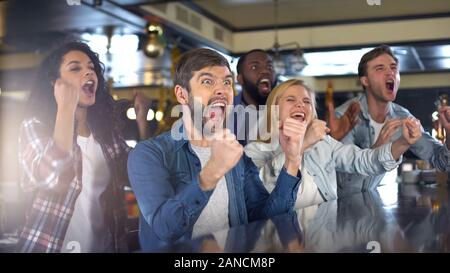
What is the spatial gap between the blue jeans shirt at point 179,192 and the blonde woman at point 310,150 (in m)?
0.06

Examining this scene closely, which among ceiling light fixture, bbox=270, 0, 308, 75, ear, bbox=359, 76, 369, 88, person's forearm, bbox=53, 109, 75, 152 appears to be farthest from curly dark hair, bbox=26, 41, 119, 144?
ear, bbox=359, 76, 369, 88

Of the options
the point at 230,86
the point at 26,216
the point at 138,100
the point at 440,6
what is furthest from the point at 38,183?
the point at 440,6

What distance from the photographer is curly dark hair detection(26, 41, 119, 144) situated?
4.08 ft

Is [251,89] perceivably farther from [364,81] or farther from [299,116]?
[364,81]

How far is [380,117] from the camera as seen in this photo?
4.63 ft

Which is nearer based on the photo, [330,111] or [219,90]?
[219,90]

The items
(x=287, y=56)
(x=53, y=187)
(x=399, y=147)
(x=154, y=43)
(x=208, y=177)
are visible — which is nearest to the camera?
(x=208, y=177)

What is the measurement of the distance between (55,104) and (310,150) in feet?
2.08

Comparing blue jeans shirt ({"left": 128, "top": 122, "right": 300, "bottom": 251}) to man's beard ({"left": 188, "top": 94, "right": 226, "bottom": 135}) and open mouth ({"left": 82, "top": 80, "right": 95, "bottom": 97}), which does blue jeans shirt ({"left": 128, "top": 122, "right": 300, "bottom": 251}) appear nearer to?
man's beard ({"left": 188, "top": 94, "right": 226, "bottom": 135})

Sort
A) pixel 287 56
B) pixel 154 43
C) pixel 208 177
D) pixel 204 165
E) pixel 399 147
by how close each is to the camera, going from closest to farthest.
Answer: pixel 208 177, pixel 204 165, pixel 399 147, pixel 287 56, pixel 154 43

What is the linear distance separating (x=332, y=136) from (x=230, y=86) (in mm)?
344

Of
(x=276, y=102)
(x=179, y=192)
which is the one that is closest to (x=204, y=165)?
Result: (x=179, y=192)

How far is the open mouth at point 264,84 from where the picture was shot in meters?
1.42

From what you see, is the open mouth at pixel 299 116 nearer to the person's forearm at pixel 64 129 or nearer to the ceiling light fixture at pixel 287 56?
the ceiling light fixture at pixel 287 56
